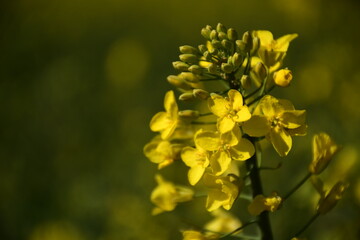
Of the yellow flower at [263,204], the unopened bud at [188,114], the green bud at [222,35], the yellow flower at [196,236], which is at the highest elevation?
the green bud at [222,35]

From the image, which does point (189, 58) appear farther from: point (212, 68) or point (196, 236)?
point (196, 236)

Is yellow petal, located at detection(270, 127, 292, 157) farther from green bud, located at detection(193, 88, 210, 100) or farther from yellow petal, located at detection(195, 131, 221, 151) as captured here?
green bud, located at detection(193, 88, 210, 100)

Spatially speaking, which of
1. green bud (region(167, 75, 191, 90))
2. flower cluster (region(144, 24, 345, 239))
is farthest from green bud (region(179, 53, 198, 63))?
green bud (region(167, 75, 191, 90))

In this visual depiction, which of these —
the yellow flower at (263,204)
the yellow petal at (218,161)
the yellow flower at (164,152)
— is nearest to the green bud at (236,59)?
the yellow petal at (218,161)

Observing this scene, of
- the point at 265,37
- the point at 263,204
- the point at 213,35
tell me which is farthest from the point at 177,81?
the point at 263,204

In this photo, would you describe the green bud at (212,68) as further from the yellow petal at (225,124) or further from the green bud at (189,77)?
the yellow petal at (225,124)
